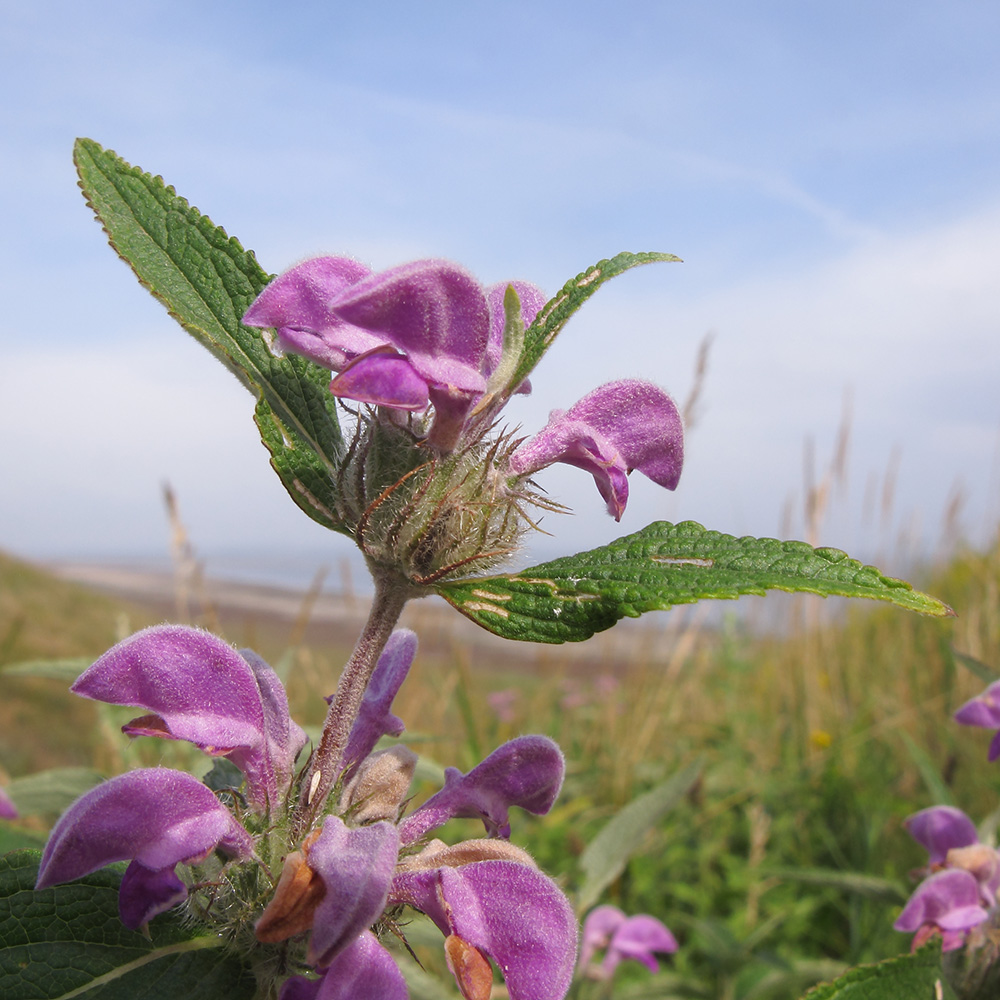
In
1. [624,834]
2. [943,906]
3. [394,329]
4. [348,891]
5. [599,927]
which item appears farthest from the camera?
[599,927]

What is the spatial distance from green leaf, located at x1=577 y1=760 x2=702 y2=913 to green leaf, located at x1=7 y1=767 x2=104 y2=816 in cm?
99

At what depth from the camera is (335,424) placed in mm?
938

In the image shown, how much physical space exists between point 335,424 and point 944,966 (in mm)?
1268

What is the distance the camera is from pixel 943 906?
1.31 meters

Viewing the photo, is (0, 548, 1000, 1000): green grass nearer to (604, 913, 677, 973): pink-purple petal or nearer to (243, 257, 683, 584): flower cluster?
(604, 913, 677, 973): pink-purple petal

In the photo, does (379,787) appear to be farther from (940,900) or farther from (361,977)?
(940,900)

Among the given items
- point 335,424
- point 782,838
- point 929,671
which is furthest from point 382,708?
point 929,671

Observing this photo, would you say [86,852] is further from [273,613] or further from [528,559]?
[273,613]

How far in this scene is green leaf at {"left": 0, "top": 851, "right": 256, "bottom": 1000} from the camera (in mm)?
679

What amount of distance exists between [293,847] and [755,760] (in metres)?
4.16

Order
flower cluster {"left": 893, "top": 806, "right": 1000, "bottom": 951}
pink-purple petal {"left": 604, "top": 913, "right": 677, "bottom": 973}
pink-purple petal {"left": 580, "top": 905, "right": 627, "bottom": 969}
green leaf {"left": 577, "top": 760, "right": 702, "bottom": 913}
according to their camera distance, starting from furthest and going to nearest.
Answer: pink-purple petal {"left": 580, "top": 905, "right": 627, "bottom": 969} → pink-purple petal {"left": 604, "top": 913, "right": 677, "bottom": 973} → green leaf {"left": 577, "top": 760, "right": 702, "bottom": 913} → flower cluster {"left": 893, "top": 806, "right": 1000, "bottom": 951}

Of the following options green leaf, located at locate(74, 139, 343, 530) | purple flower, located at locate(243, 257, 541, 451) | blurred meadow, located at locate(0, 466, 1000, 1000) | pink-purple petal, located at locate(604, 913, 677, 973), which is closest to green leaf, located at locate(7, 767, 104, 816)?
blurred meadow, located at locate(0, 466, 1000, 1000)

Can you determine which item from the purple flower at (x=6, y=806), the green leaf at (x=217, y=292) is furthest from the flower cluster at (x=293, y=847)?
the purple flower at (x=6, y=806)

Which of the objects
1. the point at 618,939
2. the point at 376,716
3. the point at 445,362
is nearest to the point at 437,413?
the point at 445,362
